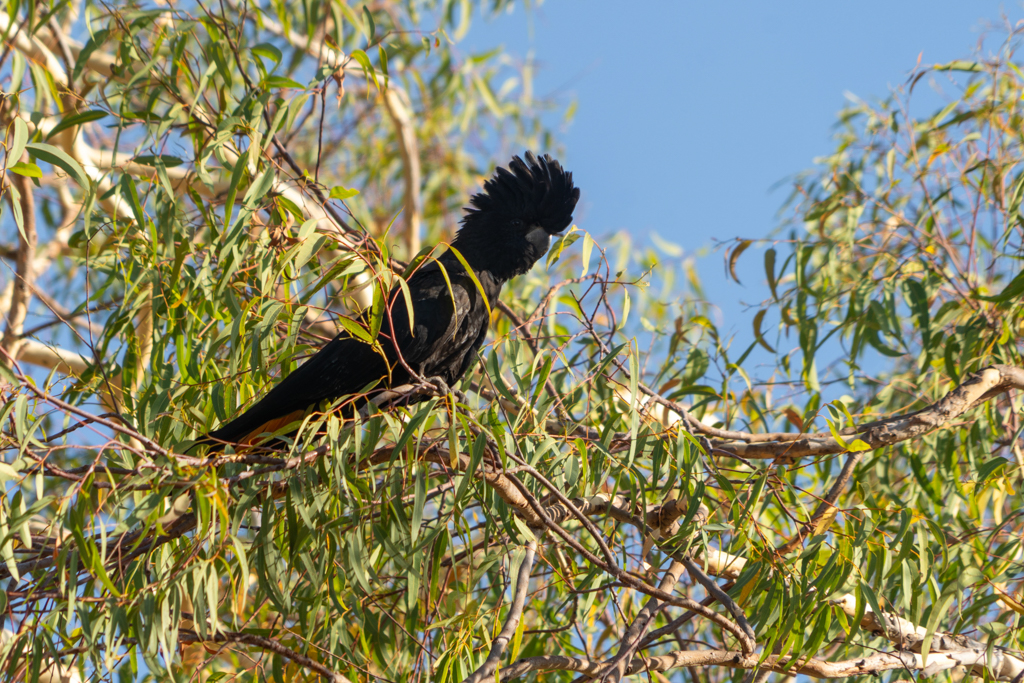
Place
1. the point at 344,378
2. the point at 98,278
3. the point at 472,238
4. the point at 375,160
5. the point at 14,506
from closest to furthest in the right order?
the point at 14,506, the point at 344,378, the point at 472,238, the point at 98,278, the point at 375,160

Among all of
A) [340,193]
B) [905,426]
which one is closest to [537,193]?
[340,193]

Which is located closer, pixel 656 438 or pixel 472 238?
pixel 656 438

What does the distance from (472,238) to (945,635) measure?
1561 mm

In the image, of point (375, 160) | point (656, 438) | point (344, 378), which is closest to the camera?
point (656, 438)

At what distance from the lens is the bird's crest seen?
7.86ft

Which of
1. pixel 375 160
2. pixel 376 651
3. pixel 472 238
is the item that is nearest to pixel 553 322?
pixel 472 238

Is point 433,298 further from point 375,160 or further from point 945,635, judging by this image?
point 375,160

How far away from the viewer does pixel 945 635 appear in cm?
182

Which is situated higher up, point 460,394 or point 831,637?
point 460,394

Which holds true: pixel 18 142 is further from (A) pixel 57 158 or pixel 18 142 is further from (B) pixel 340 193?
(B) pixel 340 193

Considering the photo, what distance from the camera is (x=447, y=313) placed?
6.87 ft

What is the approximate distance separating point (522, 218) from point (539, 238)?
0.09 m

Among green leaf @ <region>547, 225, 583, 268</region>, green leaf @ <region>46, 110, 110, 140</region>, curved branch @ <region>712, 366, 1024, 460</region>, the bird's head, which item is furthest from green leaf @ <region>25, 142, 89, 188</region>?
curved branch @ <region>712, 366, 1024, 460</region>

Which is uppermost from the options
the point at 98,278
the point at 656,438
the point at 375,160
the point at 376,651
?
the point at 375,160
